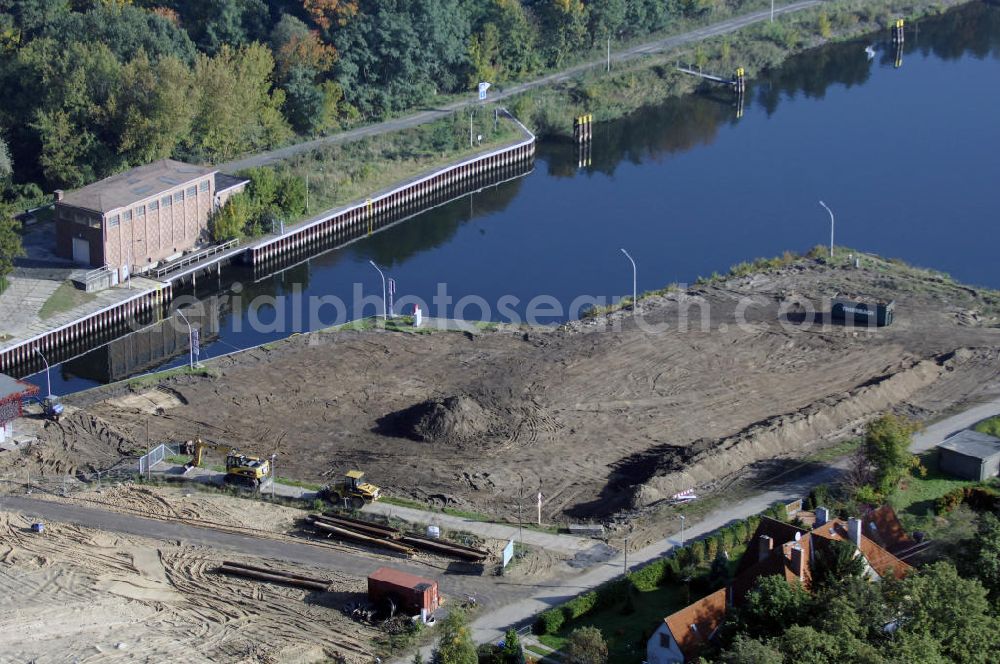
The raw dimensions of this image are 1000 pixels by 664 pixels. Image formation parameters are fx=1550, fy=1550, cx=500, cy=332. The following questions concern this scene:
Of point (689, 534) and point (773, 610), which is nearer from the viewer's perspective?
point (773, 610)

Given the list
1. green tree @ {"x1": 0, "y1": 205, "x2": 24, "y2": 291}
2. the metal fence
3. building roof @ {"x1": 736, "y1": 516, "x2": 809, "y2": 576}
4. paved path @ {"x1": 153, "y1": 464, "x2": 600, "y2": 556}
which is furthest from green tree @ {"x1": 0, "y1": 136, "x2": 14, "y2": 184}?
building roof @ {"x1": 736, "y1": 516, "x2": 809, "y2": 576}

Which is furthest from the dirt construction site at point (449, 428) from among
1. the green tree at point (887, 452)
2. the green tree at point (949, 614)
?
the green tree at point (949, 614)

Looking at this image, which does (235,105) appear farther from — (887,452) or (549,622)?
(549,622)

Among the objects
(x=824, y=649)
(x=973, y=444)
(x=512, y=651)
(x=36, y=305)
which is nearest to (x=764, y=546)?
(x=824, y=649)

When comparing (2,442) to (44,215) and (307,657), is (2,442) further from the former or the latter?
(44,215)

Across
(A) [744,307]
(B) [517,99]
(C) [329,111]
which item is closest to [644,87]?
(B) [517,99]

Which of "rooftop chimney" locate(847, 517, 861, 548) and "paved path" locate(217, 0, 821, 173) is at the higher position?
"paved path" locate(217, 0, 821, 173)

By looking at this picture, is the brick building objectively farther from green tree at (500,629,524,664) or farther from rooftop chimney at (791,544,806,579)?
rooftop chimney at (791,544,806,579)
